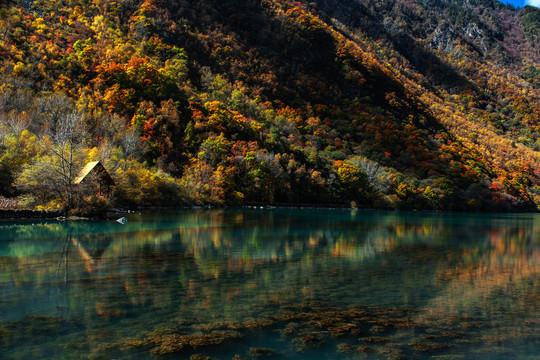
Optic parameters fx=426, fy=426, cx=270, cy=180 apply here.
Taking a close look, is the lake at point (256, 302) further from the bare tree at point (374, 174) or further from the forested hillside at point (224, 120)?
the bare tree at point (374, 174)

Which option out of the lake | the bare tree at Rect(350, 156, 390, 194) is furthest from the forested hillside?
the lake

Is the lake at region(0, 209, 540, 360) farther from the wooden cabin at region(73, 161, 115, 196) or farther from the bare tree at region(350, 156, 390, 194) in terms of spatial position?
the bare tree at region(350, 156, 390, 194)

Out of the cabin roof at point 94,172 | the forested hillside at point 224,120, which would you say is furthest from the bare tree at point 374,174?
the cabin roof at point 94,172

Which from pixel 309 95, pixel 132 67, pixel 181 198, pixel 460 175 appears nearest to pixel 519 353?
pixel 181 198

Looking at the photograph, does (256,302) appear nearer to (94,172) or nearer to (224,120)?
(94,172)

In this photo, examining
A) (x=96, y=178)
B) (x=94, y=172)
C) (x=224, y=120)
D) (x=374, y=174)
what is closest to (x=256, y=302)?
(x=96, y=178)

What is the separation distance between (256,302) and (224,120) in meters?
75.1

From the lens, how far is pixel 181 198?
63.0m

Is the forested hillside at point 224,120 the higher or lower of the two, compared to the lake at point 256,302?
higher

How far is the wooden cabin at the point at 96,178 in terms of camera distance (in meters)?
39.8

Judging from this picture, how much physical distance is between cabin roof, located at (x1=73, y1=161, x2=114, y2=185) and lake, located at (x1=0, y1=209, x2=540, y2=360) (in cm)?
1583

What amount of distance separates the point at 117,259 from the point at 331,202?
235ft

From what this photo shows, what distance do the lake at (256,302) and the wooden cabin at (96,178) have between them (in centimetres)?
1522

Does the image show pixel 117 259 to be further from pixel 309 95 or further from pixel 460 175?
pixel 309 95
